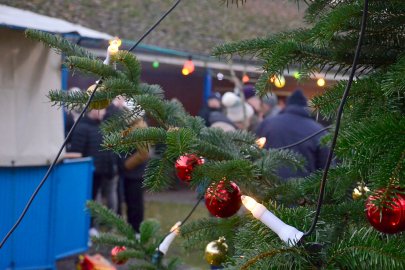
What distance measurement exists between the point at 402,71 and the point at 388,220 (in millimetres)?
324

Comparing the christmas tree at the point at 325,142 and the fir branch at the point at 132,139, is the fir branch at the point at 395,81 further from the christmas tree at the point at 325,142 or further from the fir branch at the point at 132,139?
the fir branch at the point at 132,139

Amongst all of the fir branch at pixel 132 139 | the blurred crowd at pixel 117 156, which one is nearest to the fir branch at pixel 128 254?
the fir branch at pixel 132 139

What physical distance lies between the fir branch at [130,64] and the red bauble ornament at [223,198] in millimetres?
425

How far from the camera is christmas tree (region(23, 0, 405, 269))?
1.20 meters

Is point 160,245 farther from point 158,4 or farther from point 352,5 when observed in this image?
point 158,4

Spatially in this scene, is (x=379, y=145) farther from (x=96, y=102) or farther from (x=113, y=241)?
(x=113, y=241)

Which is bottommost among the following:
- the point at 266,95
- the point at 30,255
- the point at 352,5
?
the point at 30,255

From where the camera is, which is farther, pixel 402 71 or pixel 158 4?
pixel 158 4

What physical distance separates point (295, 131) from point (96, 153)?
364 cm

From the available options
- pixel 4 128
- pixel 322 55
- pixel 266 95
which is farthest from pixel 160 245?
pixel 4 128

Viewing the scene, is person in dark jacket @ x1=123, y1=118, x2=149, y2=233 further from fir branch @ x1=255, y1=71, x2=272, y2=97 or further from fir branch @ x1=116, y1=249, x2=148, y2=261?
fir branch @ x1=255, y1=71, x2=272, y2=97

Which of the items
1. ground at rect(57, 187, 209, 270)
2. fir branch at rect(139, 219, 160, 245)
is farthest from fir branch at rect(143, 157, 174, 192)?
ground at rect(57, 187, 209, 270)

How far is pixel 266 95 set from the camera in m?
1.72

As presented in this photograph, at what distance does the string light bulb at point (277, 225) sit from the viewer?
1.25 metres
